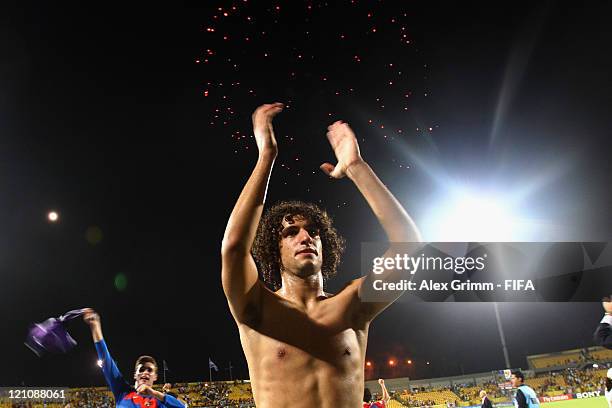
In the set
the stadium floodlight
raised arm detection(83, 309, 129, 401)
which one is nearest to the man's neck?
raised arm detection(83, 309, 129, 401)

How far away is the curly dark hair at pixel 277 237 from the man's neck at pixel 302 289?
371mm

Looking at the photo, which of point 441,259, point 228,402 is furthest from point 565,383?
point 441,259

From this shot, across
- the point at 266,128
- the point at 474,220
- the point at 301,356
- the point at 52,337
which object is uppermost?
the point at 474,220

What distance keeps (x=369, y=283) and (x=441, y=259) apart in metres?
4.17

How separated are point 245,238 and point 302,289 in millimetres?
641

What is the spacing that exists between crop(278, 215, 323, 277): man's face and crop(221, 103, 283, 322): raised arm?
31cm

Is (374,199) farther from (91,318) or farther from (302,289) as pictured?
(91,318)

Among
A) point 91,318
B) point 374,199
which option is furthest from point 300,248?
point 91,318

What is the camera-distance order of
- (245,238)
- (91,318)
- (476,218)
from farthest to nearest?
(476,218), (91,318), (245,238)

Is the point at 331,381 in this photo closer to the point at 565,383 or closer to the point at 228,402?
the point at 228,402

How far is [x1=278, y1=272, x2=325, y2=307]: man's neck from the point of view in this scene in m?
2.77

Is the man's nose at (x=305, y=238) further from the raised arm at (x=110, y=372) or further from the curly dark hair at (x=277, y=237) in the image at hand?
the raised arm at (x=110, y=372)

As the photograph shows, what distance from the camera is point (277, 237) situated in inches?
128

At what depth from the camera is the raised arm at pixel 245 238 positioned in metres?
2.28
